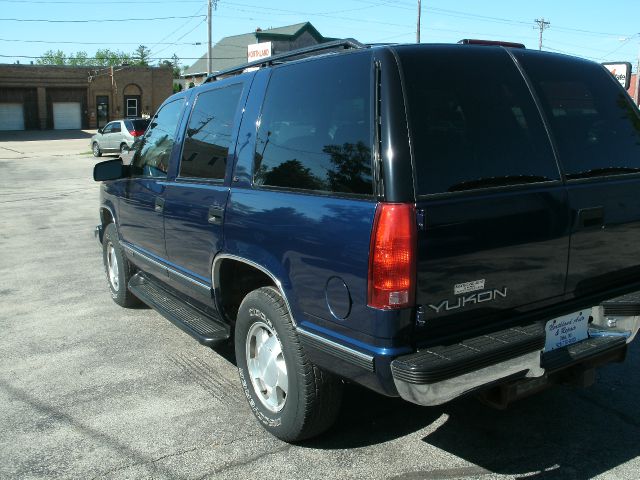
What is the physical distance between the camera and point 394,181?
2.70m

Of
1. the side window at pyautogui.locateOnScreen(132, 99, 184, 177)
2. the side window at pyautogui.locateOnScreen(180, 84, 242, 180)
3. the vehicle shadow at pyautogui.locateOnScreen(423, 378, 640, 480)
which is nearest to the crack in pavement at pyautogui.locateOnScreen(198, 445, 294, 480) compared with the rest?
the vehicle shadow at pyautogui.locateOnScreen(423, 378, 640, 480)

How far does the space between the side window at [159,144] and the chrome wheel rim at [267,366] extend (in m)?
1.71

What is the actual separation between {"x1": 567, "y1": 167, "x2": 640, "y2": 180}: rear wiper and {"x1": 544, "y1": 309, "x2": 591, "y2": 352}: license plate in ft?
2.32

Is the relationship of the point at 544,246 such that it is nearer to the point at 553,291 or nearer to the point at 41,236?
the point at 553,291

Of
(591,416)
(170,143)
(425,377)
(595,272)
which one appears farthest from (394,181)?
(170,143)

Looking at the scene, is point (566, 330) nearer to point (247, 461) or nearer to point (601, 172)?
point (601, 172)

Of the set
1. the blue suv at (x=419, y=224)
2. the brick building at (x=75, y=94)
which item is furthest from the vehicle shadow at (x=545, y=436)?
the brick building at (x=75, y=94)

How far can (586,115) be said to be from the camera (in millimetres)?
3480

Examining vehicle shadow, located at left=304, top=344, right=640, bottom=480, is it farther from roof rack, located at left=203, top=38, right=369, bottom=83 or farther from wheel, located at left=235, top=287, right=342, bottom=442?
roof rack, located at left=203, top=38, right=369, bottom=83

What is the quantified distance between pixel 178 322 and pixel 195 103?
61.9 inches

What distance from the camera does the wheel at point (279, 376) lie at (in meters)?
3.22

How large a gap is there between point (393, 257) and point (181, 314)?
7.81 feet

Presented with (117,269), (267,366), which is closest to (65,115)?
(117,269)

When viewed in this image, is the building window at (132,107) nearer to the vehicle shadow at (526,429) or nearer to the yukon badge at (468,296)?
the vehicle shadow at (526,429)
